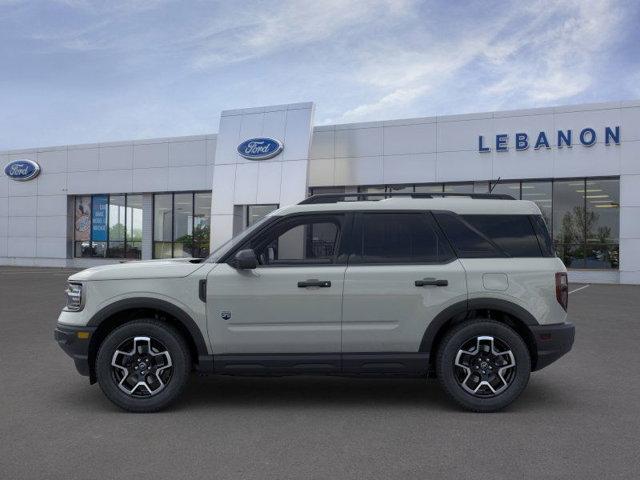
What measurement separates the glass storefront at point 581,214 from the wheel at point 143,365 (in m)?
19.4

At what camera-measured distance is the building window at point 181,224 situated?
2945 cm

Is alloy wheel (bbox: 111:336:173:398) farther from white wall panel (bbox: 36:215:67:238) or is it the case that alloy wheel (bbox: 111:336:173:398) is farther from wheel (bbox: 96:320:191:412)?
white wall panel (bbox: 36:215:67:238)

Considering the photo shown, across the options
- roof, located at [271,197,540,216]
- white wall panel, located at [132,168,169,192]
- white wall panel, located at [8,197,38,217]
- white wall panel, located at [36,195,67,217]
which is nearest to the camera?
roof, located at [271,197,540,216]

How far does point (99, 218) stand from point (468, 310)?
29.3 m

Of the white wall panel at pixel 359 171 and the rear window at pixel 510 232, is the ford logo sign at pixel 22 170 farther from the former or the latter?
the rear window at pixel 510 232

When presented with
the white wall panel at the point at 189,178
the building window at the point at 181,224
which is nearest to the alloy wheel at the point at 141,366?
the white wall panel at the point at 189,178

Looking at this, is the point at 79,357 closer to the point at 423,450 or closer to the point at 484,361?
the point at 423,450

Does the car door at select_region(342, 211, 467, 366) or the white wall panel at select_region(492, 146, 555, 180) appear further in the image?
the white wall panel at select_region(492, 146, 555, 180)

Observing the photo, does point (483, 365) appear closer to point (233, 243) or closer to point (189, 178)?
point (233, 243)

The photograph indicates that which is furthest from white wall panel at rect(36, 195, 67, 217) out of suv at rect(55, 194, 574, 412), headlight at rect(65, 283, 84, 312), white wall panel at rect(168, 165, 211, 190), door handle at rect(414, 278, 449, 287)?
door handle at rect(414, 278, 449, 287)

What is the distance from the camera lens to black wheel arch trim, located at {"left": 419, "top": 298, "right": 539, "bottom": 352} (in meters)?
5.27

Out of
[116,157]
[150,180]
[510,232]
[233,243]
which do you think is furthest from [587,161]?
[116,157]

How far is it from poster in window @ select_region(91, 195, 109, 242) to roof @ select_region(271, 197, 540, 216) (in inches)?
1108

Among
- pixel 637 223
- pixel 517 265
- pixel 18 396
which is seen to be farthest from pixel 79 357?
pixel 637 223
